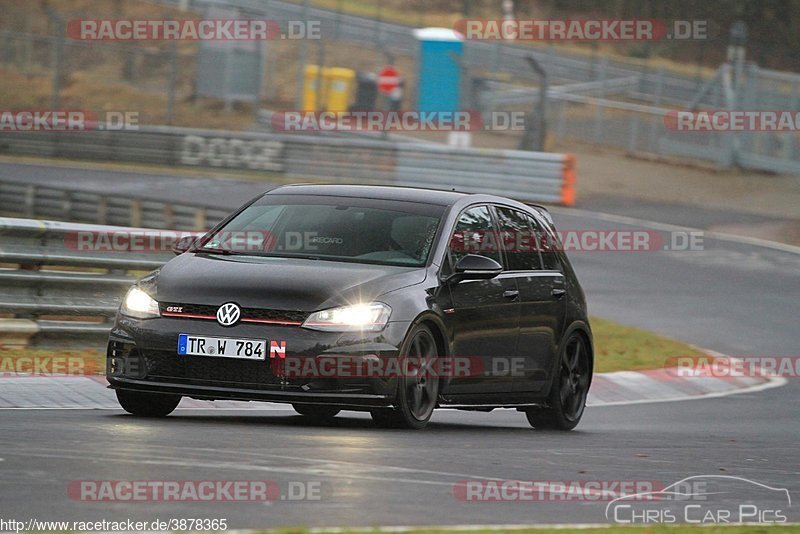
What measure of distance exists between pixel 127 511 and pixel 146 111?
4467cm

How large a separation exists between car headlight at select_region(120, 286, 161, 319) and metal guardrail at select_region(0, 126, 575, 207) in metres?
19.3

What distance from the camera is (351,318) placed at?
930 cm

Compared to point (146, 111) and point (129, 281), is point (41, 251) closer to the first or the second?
point (129, 281)

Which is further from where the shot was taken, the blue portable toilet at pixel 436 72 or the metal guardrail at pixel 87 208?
the blue portable toilet at pixel 436 72

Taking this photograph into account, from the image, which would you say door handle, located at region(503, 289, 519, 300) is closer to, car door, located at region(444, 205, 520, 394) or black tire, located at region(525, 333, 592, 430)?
car door, located at region(444, 205, 520, 394)

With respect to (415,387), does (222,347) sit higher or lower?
higher

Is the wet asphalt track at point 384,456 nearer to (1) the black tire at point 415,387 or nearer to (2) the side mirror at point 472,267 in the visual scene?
(1) the black tire at point 415,387

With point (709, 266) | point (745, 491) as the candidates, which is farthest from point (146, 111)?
point (745, 491)

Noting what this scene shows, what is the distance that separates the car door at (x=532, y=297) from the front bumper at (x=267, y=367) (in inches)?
72.3

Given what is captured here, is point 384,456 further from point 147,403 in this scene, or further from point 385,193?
point 385,193

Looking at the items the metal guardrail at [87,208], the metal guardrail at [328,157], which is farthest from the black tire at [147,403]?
the metal guardrail at [328,157]

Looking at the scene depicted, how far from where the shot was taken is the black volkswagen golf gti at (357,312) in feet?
30.3

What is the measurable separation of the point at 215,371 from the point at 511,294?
2.41 meters

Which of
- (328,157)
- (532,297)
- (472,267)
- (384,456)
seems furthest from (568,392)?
(328,157)
